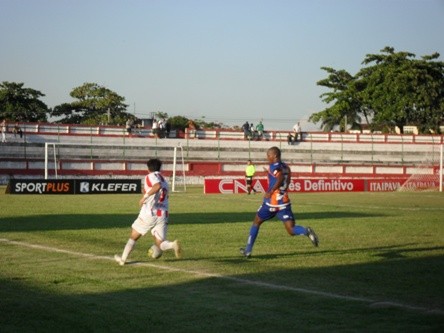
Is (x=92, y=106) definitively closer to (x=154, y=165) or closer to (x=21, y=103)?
(x=21, y=103)

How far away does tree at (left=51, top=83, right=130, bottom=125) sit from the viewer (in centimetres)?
9088

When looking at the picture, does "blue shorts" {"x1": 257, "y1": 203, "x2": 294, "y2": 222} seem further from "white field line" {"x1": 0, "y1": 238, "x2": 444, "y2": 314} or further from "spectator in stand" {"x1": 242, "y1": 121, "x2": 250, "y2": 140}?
"spectator in stand" {"x1": 242, "y1": 121, "x2": 250, "y2": 140}

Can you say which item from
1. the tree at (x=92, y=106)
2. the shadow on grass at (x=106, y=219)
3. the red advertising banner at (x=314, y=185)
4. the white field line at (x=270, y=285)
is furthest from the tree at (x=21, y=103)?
the white field line at (x=270, y=285)

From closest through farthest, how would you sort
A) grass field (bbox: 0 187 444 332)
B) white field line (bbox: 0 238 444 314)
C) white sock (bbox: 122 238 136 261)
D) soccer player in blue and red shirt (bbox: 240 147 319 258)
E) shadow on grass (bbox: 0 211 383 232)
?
grass field (bbox: 0 187 444 332) → white field line (bbox: 0 238 444 314) → white sock (bbox: 122 238 136 261) → soccer player in blue and red shirt (bbox: 240 147 319 258) → shadow on grass (bbox: 0 211 383 232)

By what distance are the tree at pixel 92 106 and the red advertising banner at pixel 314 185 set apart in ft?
137

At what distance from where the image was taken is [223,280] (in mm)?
12586

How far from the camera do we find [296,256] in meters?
16.0

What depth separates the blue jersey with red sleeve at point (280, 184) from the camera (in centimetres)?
1508

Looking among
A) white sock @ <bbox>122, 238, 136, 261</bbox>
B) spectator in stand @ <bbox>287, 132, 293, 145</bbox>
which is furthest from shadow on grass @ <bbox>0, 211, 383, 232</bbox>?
spectator in stand @ <bbox>287, 132, 293, 145</bbox>

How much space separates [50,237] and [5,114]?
60772 mm

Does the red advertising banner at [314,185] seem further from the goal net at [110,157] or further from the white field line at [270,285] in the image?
the white field line at [270,285]

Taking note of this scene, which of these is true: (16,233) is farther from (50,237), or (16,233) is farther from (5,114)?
(5,114)

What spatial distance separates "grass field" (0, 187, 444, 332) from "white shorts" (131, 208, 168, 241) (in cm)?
57

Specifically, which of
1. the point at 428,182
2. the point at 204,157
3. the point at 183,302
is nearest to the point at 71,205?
the point at 183,302
